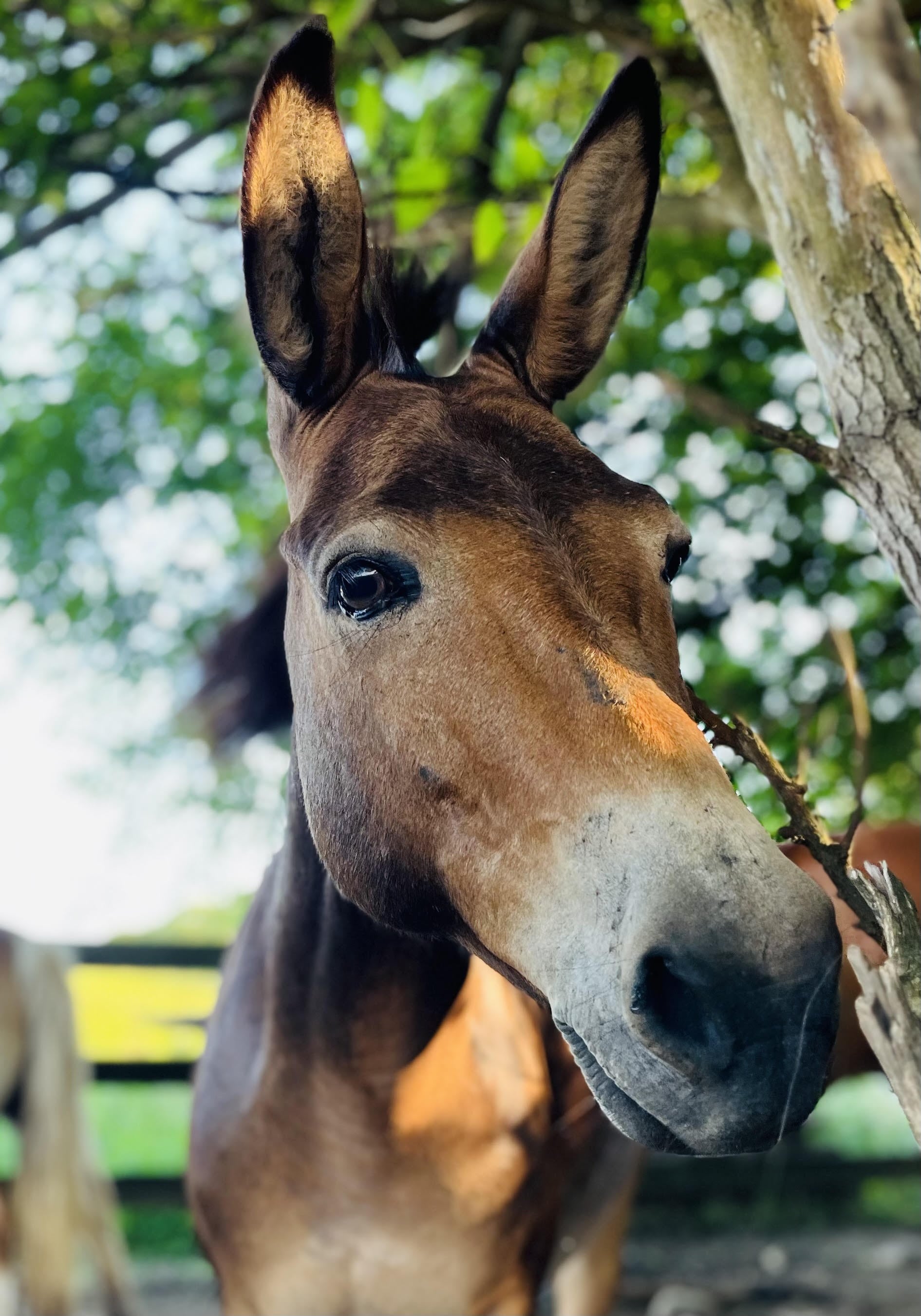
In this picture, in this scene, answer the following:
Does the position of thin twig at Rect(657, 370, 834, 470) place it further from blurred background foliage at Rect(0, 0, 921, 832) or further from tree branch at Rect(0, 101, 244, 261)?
tree branch at Rect(0, 101, 244, 261)

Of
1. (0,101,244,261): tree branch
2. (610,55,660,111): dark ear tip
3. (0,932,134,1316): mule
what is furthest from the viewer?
(0,932,134,1316): mule

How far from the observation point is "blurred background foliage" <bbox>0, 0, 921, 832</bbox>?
11.8 ft

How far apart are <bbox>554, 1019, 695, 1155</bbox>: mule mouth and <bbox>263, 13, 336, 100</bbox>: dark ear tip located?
1.49 metres

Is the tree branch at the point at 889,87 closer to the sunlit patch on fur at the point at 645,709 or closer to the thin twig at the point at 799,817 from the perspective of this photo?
the sunlit patch on fur at the point at 645,709

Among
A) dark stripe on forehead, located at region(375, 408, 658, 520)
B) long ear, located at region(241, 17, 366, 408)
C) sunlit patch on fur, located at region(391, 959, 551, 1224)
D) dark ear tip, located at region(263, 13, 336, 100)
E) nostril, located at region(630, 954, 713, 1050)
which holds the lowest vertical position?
sunlit patch on fur, located at region(391, 959, 551, 1224)

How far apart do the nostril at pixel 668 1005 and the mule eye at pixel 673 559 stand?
2.27ft

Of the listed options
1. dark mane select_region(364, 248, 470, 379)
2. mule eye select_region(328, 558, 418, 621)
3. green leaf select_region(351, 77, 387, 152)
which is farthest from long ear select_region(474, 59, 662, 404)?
green leaf select_region(351, 77, 387, 152)

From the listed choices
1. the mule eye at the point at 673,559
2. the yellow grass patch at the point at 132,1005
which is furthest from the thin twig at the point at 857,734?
the yellow grass patch at the point at 132,1005

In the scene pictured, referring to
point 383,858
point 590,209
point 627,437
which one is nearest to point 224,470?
point 627,437

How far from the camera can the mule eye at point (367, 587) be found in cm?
162

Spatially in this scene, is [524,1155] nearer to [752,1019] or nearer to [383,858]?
[383,858]

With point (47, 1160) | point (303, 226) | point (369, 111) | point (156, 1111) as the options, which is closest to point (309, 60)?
point (303, 226)

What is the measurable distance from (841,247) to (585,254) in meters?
0.57

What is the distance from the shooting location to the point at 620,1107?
4.33 ft
